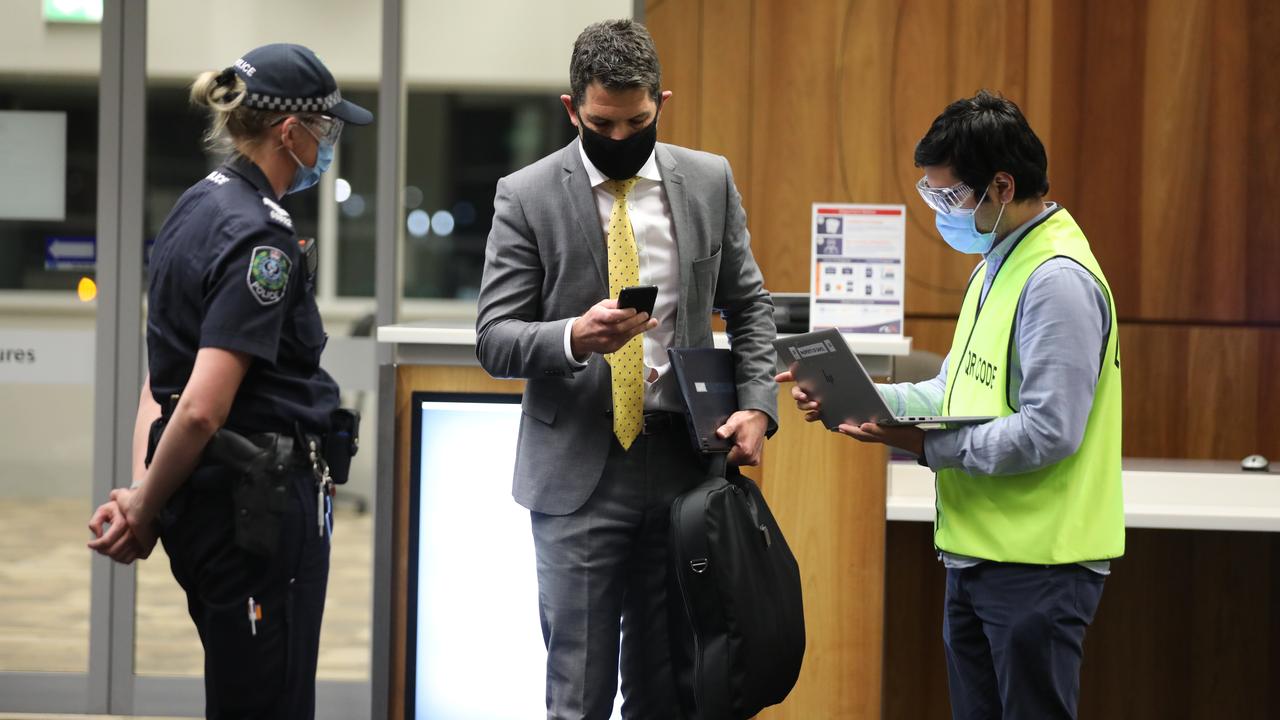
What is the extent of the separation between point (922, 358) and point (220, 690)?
2273 mm

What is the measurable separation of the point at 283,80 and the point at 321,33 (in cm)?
241

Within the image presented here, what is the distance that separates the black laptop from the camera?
1.99 metres

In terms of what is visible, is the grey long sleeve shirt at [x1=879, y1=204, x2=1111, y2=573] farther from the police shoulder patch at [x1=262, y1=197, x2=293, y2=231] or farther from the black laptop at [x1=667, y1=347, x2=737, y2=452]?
the police shoulder patch at [x1=262, y1=197, x2=293, y2=231]

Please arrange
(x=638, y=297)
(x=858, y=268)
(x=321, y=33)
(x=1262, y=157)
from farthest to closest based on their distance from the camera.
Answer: (x=321, y=33) < (x=1262, y=157) < (x=858, y=268) < (x=638, y=297)

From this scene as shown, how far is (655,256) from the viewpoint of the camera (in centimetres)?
208

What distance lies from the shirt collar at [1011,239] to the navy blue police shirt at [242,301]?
3.78ft

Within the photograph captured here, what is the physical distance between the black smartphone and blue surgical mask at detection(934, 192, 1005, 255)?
1.76ft

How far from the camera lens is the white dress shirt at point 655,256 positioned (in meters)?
2.06

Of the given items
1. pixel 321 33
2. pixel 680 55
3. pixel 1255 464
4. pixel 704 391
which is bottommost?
pixel 1255 464

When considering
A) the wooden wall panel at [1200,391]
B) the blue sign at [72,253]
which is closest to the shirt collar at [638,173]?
the wooden wall panel at [1200,391]

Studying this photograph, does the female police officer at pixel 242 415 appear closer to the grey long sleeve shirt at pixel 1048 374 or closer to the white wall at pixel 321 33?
the grey long sleeve shirt at pixel 1048 374

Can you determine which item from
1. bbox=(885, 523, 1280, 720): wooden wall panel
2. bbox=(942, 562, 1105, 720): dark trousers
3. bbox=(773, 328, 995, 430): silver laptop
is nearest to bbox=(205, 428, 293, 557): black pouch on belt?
bbox=(773, 328, 995, 430): silver laptop

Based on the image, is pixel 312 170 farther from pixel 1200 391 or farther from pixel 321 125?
pixel 1200 391

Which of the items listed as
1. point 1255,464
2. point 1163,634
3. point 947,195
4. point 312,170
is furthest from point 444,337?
point 1255,464
